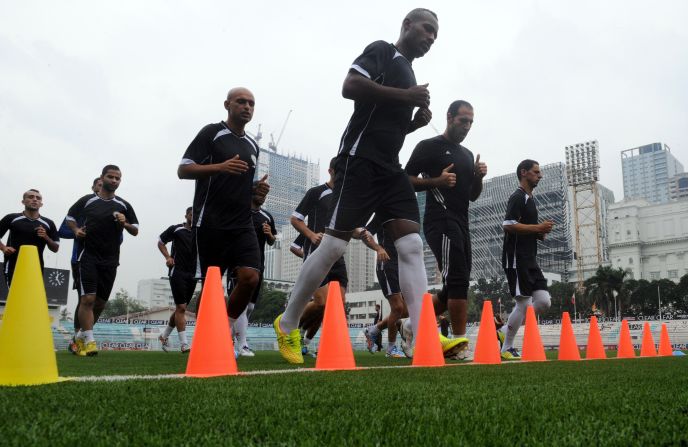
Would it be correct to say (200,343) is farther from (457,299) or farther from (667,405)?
(457,299)

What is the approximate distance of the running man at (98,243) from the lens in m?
8.66

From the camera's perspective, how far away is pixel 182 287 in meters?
10.6

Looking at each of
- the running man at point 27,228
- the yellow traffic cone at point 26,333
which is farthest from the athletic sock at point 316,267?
the running man at point 27,228

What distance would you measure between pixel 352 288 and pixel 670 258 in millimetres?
91439

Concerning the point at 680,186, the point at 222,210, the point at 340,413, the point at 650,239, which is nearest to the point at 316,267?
the point at 222,210

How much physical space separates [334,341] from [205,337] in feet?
3.73

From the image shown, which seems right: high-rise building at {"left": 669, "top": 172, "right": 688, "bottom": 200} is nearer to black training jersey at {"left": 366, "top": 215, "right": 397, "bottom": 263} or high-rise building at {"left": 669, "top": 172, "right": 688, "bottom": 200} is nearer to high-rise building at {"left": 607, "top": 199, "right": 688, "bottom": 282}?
high-rise building at {"left": 607, "top": 199, "right": 688, "bottom": 282}

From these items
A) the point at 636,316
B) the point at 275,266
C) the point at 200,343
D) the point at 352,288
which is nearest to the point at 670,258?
the point at 636,316

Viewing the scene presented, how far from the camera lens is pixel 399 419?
6.13 feet

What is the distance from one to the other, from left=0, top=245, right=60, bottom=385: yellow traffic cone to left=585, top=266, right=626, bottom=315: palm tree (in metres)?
88.1

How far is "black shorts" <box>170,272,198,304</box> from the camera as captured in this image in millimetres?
10398

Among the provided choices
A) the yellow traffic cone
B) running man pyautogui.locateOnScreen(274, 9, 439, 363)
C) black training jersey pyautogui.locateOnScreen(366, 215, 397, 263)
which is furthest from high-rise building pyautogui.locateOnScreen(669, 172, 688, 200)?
the yellow traffic cone

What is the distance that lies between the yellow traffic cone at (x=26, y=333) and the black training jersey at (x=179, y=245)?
307 inches

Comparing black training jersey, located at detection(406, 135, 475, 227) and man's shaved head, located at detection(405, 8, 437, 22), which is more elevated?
man's shaved head, located at detection(405, 8, 437, 22)
